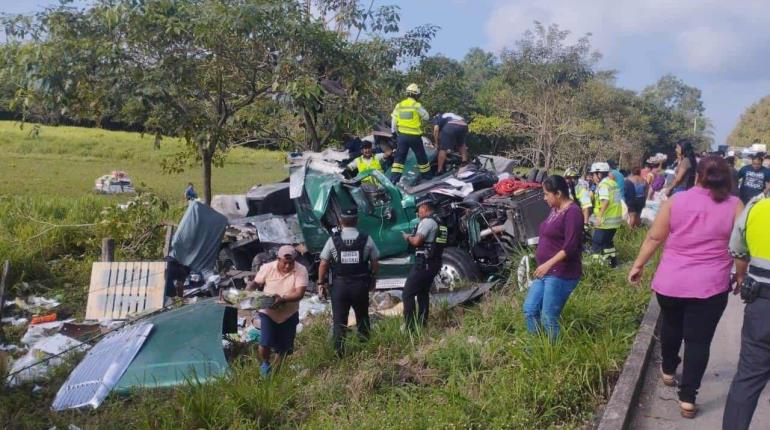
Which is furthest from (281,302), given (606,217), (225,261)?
(225,261)

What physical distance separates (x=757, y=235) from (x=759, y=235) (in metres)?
0.01

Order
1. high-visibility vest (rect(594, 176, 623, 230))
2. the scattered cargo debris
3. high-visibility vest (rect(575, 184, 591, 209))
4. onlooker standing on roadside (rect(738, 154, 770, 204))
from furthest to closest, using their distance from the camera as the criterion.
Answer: the scattered cargo debris
onlooker standing on roadside (rect(738, 154, 770, 204))
high-visibility vest (rect(575, 184, 591, 209))
high-visibility vest (rect(594, 176, 623, 230))

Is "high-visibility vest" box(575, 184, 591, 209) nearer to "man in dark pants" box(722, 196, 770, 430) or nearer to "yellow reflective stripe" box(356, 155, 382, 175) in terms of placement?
"yellow reflective stripe" box(356, 155, 382, 175)

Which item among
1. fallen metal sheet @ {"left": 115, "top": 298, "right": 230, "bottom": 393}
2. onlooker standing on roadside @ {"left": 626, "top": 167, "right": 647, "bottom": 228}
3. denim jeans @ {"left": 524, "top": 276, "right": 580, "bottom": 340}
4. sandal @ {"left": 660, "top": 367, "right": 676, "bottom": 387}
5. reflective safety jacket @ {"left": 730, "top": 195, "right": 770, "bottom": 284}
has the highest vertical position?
reflective safety jacket @ {"left": 730, "top": 195, "right": 770, "bottom": 284}

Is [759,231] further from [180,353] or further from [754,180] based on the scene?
[754,180]

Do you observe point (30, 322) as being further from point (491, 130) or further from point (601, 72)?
point (601, 72)

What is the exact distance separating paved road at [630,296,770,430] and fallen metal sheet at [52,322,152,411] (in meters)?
4.26

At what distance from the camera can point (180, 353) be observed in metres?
6.88

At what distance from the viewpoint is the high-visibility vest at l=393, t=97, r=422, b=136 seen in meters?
11.3

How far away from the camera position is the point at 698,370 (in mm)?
4746

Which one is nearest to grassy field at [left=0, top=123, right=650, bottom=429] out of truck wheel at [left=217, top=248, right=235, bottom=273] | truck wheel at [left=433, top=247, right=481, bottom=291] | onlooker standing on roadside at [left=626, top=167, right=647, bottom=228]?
truck wheel at [left=433, top=247, right=481, bottom=291]

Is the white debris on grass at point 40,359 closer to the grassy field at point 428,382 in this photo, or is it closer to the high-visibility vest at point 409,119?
the grassy field at point 428,382

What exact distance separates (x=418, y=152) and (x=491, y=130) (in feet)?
44.8

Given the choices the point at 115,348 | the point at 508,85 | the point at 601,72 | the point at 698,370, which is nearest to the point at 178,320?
the point at 115,348
